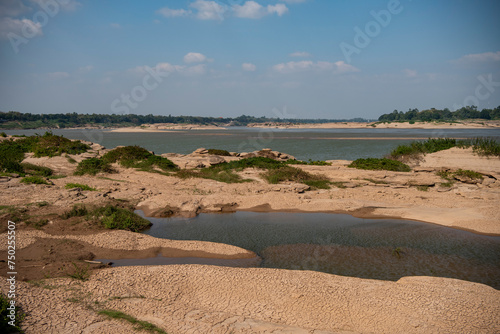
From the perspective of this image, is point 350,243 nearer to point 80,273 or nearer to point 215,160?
point 80,273

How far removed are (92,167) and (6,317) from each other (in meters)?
20.1

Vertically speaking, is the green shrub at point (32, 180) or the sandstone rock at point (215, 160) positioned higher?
the sandstone rock at point (215, 160)

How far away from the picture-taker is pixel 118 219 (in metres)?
14.5

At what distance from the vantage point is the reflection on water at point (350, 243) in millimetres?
10992

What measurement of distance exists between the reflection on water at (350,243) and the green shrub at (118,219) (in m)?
0.67

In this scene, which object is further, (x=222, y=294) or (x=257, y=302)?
(x=222, y=294)

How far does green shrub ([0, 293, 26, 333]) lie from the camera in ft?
20.9

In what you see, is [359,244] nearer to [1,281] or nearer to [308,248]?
[308,248]

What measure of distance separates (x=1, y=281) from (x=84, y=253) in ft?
10.3

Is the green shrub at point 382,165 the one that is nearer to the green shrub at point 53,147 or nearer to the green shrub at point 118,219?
the green shrub at point 118,219

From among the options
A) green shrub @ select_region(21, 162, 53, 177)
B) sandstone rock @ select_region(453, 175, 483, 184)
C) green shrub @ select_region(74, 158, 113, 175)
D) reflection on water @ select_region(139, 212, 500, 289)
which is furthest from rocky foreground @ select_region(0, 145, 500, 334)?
green shrub @ select_region(74, 158, 113, 175)

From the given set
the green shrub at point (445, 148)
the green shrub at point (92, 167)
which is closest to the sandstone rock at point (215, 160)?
the green shrub at point (92, 167)

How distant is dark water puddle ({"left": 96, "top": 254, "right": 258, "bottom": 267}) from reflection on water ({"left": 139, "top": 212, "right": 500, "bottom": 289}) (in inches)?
33.3

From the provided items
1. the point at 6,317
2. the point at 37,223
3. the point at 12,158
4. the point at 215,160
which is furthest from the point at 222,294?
the point at 12,158
